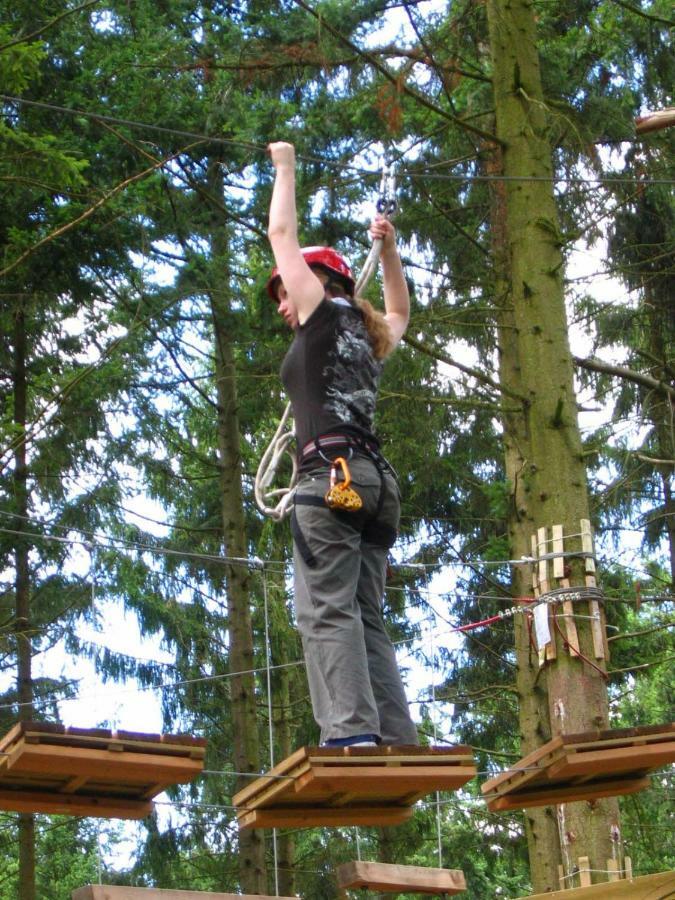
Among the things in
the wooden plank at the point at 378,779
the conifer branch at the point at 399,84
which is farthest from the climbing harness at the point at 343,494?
the conifer branch at the point at 399,84

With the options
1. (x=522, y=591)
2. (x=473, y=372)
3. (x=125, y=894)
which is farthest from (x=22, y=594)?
(x=125, y=894)

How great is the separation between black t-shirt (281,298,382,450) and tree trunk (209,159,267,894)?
20.1 feet

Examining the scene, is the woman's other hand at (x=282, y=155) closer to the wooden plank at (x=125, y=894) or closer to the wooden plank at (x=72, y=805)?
the wooden plank at (x=72, y=805)

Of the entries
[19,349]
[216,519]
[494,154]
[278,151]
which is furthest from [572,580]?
[216,519]

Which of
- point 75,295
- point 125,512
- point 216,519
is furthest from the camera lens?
point 216,519

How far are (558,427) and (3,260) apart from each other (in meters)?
4.90

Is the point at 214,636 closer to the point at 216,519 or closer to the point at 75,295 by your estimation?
the point at 216,519

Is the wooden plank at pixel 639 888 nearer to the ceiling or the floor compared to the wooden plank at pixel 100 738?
nearer to the floor

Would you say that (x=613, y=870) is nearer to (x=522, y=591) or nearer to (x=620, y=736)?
(x=620, y=736)

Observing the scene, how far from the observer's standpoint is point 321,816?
472 cm

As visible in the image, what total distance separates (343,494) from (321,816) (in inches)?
45.7

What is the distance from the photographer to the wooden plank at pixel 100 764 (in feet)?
A: 13.3

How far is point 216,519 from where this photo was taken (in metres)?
13.6

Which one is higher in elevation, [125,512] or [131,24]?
[131,24]
